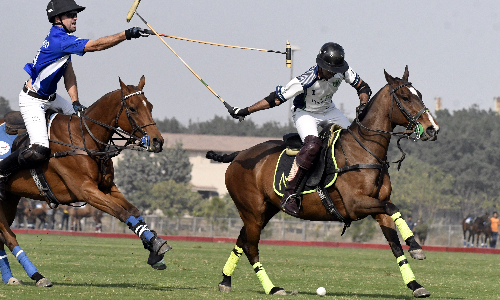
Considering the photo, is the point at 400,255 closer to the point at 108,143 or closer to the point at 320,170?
the point at 320,170

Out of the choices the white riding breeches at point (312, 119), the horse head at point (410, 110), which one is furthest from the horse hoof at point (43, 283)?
the horse head at point (410, 110)

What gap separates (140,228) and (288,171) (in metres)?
2.11

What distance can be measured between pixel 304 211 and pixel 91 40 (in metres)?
3.36

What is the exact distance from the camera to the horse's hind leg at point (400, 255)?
28.2 ft

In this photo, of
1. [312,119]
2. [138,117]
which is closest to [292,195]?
[312,119]

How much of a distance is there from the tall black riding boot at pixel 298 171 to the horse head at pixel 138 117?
1.73 metres

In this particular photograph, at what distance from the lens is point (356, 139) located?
31.2 ft

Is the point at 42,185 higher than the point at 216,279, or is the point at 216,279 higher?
the point at 42,185

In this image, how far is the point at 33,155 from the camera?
30.7 ft

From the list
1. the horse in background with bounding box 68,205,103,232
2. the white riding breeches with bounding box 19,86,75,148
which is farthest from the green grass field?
the horse in background with bounding box 68,205,103,232

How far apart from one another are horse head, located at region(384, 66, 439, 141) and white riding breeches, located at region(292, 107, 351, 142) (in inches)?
43.2

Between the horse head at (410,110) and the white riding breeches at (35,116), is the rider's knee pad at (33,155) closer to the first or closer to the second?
the white riding breeches at (35,116)

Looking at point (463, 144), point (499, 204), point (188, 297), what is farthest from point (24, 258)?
point (463, 144)

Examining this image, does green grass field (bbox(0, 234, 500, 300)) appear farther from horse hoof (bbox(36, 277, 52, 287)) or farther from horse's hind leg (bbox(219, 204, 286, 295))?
horse's hind leg (bbox(219, 204, 286, 295))
